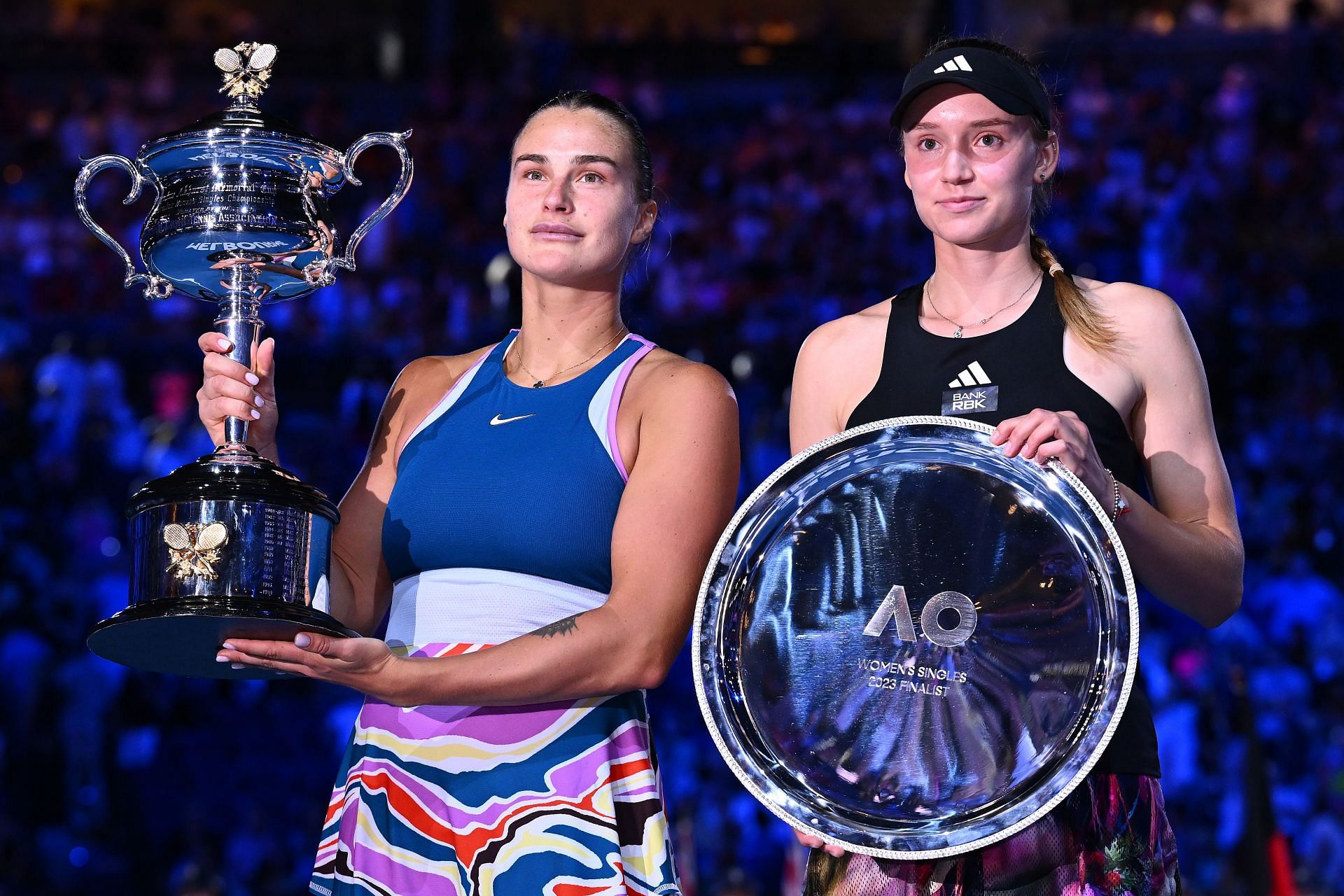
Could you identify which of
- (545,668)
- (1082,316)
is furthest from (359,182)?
(1082,316)

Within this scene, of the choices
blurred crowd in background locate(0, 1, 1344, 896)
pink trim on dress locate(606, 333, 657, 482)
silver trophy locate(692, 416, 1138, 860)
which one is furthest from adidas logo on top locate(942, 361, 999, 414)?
blurred crowd in background locate(0, 1, 1344, 896)

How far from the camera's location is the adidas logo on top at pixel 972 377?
5.50ft

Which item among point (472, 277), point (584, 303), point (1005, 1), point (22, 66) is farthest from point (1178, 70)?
point (584, 303)

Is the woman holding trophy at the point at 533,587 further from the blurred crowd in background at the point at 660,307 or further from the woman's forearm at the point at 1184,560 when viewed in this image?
the woman's forearm at the point at 1184,560

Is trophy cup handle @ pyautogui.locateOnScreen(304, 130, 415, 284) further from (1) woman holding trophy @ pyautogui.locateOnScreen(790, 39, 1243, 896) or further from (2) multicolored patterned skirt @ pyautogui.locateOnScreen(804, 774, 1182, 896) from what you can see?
(2) multicolored patterned skirt @ pyautogui.locateOnScreen(804, 774, 1182, 896)

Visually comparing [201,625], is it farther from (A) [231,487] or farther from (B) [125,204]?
(B) [125,204]

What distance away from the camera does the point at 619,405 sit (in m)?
1.82

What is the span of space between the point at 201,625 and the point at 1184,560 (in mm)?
985

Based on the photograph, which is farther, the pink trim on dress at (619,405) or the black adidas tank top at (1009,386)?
the pink trim on dress at (619,405)

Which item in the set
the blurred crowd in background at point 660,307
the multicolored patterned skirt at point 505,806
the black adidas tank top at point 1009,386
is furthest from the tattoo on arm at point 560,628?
the blurred crowd in background at point 660,307

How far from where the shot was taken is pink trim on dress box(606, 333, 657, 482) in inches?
70.0

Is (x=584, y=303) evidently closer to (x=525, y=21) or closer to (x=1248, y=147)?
(x=1248, y=147)

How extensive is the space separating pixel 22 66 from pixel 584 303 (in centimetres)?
1265

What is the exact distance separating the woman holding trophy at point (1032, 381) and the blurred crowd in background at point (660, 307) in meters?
0.49
